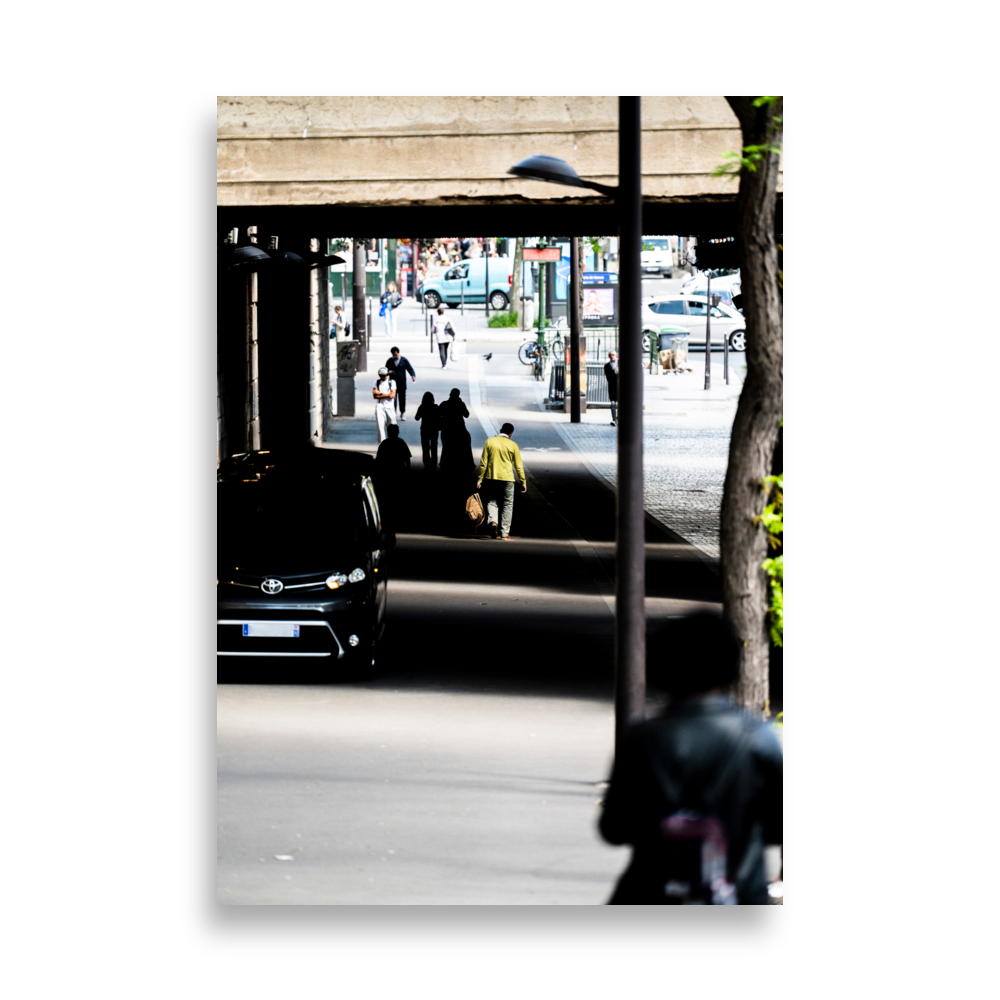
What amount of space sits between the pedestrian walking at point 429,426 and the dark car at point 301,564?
10.4 metres

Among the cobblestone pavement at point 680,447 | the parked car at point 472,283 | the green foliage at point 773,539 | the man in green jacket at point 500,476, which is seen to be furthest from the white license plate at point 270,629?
the parked car at point 472,283

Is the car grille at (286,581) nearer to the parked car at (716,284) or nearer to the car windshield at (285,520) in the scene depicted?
the car windshield at (285,520)

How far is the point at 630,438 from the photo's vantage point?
7.96 m

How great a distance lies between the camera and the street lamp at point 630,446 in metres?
7.96

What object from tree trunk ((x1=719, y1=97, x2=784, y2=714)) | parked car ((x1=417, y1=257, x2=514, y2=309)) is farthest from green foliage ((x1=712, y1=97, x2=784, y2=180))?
parked car ((x1=417, y1=257, x2=514, y2=309))

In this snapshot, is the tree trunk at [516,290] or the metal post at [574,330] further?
the tree trunk at [516,290]

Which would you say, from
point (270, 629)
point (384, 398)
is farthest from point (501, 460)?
point (384, 398)

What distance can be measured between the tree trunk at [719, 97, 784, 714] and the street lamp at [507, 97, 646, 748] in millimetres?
882

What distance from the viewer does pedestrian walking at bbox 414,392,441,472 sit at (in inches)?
886

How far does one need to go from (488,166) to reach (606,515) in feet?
29.5

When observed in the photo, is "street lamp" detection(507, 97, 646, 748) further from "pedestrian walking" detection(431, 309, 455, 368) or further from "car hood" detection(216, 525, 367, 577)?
"pedestrian walking" detection(431, 309, 455, 368)

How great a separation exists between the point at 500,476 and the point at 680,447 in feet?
→ 36.4

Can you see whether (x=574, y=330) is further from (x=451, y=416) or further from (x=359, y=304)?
(x=359, y=304)
